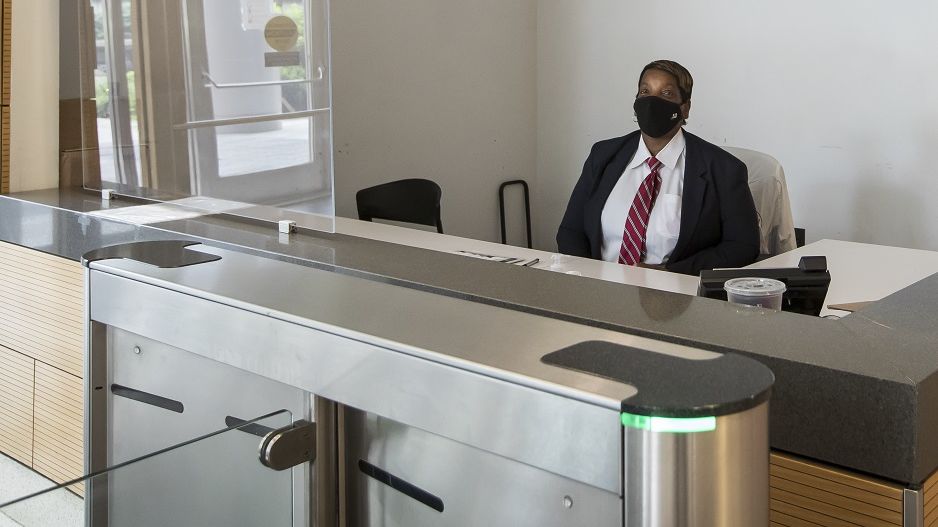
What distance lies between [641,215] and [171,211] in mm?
1521

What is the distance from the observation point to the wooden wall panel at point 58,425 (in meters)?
2.94

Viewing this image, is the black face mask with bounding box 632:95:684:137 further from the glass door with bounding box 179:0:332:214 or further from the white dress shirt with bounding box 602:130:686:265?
the glass door with bounding box 179:0:332:214

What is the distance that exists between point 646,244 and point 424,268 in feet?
5.03

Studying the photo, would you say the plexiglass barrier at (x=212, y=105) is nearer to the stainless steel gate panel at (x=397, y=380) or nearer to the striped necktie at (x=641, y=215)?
the stainless steel gate panel at (x=397, y=380)

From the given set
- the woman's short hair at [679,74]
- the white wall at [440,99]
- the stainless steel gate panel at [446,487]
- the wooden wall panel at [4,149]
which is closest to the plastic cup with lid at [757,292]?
the stainless steel gate panel at [446,487]

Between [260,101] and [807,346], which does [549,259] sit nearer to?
[260,101]

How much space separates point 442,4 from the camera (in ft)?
17.3

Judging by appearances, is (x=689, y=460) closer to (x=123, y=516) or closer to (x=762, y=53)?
(x=123, y=516)

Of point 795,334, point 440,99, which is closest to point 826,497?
point 795,334

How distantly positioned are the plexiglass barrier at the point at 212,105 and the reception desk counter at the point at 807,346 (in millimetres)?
265

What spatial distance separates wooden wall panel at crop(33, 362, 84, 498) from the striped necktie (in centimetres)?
177

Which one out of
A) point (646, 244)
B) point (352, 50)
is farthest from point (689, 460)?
point (352, 50)

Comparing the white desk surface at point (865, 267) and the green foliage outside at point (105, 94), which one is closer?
the white desk surface at point (865, 267)

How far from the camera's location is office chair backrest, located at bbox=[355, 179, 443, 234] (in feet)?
14.2
